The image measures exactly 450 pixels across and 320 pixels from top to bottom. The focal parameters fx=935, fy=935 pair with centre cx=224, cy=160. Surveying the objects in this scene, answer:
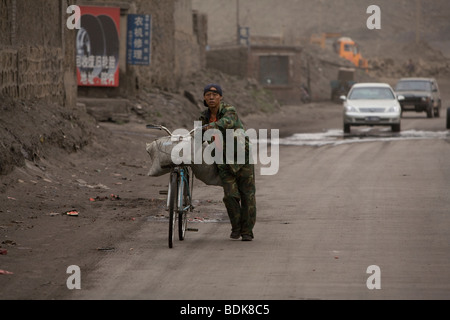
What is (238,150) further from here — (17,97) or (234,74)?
(234,74)

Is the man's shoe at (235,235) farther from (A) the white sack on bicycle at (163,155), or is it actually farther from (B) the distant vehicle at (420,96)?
(B) the distant vehicle at (420,96)

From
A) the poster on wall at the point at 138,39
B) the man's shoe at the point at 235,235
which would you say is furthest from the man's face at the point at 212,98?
the poster on wall at the point at 138,39

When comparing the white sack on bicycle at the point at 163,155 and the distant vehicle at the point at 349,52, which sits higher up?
the distant vehicle at the point at 349,52

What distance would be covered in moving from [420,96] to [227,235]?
30782mm

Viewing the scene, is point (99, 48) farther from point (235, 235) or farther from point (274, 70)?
point (274, 70)

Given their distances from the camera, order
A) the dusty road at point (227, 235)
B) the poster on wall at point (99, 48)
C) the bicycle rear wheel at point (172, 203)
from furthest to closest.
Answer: the poster on wall at point (99, 48) < the bicycle rear wheel at point (172, 203) < the dusty road at point (227, 235)

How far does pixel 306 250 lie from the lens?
970cm

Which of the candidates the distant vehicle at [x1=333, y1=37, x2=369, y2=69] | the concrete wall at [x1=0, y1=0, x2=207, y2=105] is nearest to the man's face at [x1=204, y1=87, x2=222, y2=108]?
the concrete wall at [x1=0, y1=0, x2=207, y2=105]

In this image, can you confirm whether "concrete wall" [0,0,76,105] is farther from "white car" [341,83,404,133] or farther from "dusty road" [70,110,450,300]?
"white car" [341,83,404,133]

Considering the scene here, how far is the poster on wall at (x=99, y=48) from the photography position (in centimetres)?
2983

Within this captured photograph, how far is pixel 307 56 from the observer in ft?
224

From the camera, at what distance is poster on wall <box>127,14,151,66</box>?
2986 centimetres

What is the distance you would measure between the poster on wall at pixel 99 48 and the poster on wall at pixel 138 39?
397mm

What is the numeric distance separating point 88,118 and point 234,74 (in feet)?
89.9
